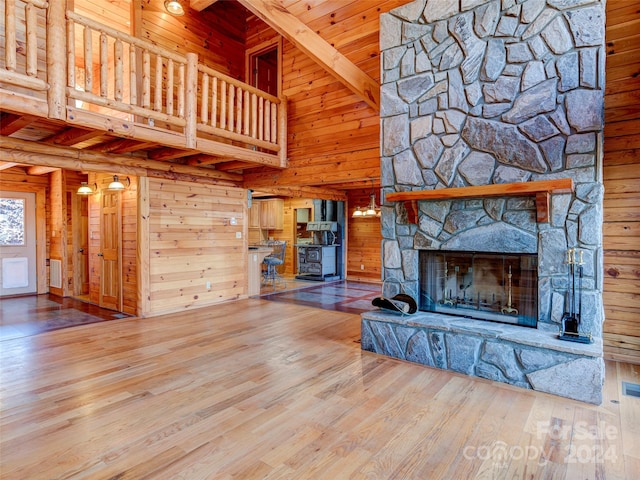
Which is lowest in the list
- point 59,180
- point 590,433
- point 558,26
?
point 590,433

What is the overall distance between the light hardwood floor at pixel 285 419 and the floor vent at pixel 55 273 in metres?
3.87

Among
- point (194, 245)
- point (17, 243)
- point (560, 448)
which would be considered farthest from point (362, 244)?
point (17, 243)

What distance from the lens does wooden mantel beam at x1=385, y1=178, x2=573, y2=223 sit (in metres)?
2.78

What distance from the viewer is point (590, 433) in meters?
2.23

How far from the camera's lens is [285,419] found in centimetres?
238

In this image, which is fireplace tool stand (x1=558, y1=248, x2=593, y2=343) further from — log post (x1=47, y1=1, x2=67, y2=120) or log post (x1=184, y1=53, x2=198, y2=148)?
log post (x1=47, y1=1, x2=67, y2=120)

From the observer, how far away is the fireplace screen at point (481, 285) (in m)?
3.19

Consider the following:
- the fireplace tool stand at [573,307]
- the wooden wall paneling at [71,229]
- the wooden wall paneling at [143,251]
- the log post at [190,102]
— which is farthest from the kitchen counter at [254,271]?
the fireplace tool stand at [573,307]

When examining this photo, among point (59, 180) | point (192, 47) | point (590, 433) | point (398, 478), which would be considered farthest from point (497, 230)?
point (59, 180)

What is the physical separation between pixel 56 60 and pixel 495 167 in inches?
164

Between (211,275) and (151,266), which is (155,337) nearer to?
(151,266)

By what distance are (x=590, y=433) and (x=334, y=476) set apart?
166 centimetres

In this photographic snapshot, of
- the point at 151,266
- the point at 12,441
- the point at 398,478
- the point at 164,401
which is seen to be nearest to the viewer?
the point at 398,478

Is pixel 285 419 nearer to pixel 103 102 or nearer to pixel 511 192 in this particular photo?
pixel 511 192
